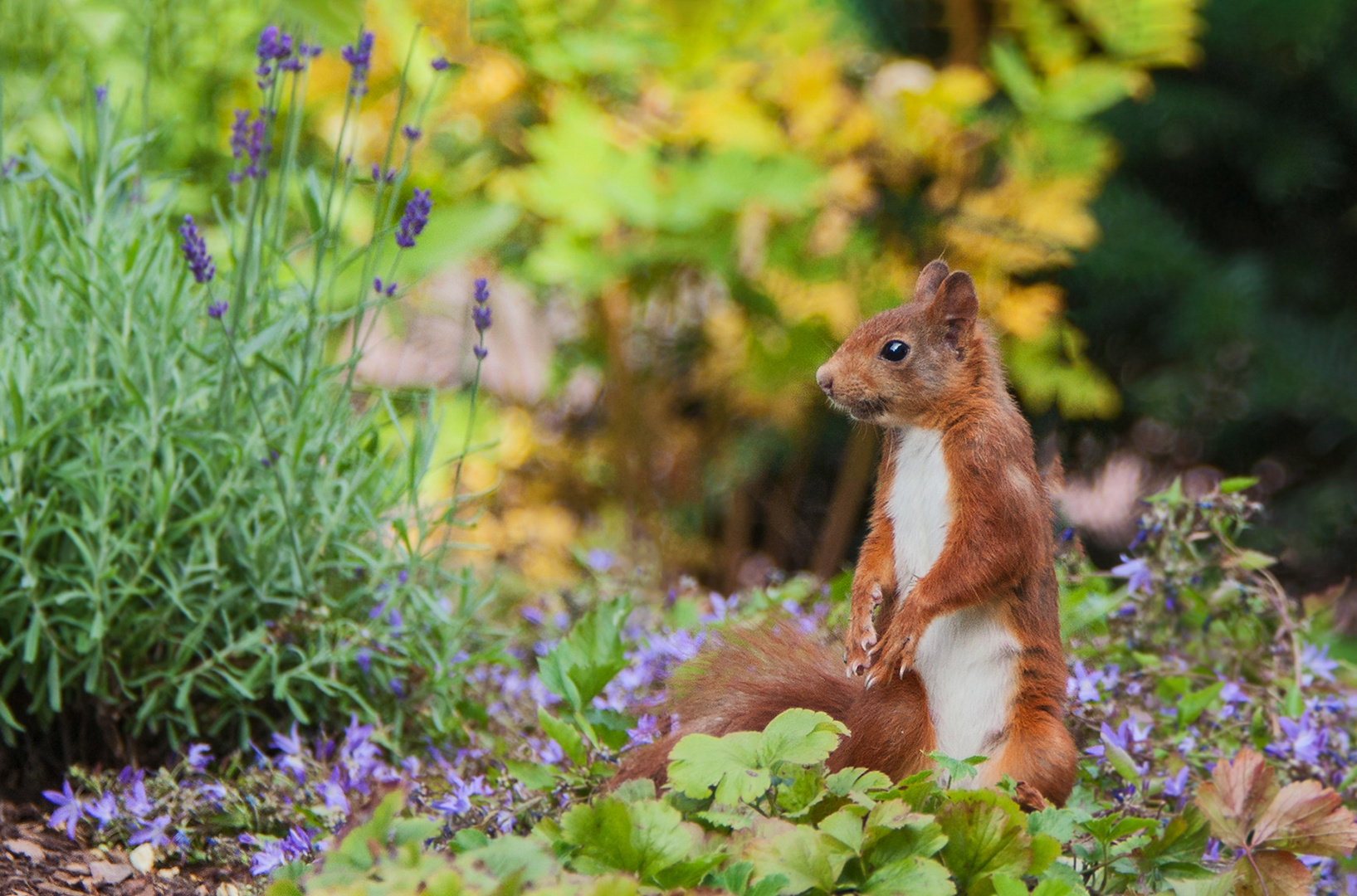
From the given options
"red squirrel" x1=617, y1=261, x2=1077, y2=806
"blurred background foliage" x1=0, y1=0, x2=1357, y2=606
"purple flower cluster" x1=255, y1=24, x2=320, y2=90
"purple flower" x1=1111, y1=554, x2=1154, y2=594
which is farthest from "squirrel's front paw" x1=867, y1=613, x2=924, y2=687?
"blurred background foliage" x1=0, y1=0, x2=1357, y2=606

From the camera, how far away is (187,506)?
6.86 ft

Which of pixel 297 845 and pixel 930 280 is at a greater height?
pixel 930 280

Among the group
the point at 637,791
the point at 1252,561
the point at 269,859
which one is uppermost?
the point at 1252,561

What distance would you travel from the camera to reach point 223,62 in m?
3.89

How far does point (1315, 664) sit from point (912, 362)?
1.14 meters

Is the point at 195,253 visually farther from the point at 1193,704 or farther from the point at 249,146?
the point at 1193,704

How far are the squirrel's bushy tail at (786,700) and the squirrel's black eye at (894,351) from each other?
1.36 ft

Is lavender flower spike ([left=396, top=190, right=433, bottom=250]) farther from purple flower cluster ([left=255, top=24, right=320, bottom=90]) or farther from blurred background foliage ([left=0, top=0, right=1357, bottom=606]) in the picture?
blurred background foliage ([left=0, top=0, right=1357, bottom=606])

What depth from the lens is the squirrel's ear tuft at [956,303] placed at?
66.6 inches

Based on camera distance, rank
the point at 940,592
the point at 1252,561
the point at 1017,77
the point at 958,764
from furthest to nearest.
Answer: the point at 1017,77 → the point at 1252,561 → the point at 940,592 → the point at 958,764

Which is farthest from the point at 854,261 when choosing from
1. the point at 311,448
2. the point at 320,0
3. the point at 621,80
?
the point at 320,0

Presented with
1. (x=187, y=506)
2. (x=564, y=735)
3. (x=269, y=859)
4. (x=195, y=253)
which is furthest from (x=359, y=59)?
(x=269, y=859)

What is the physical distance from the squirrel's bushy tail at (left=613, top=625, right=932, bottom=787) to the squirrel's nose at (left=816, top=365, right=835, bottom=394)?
1.24 ft

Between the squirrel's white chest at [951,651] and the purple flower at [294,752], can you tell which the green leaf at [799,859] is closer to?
the squirrel's white chest at [951,651]
